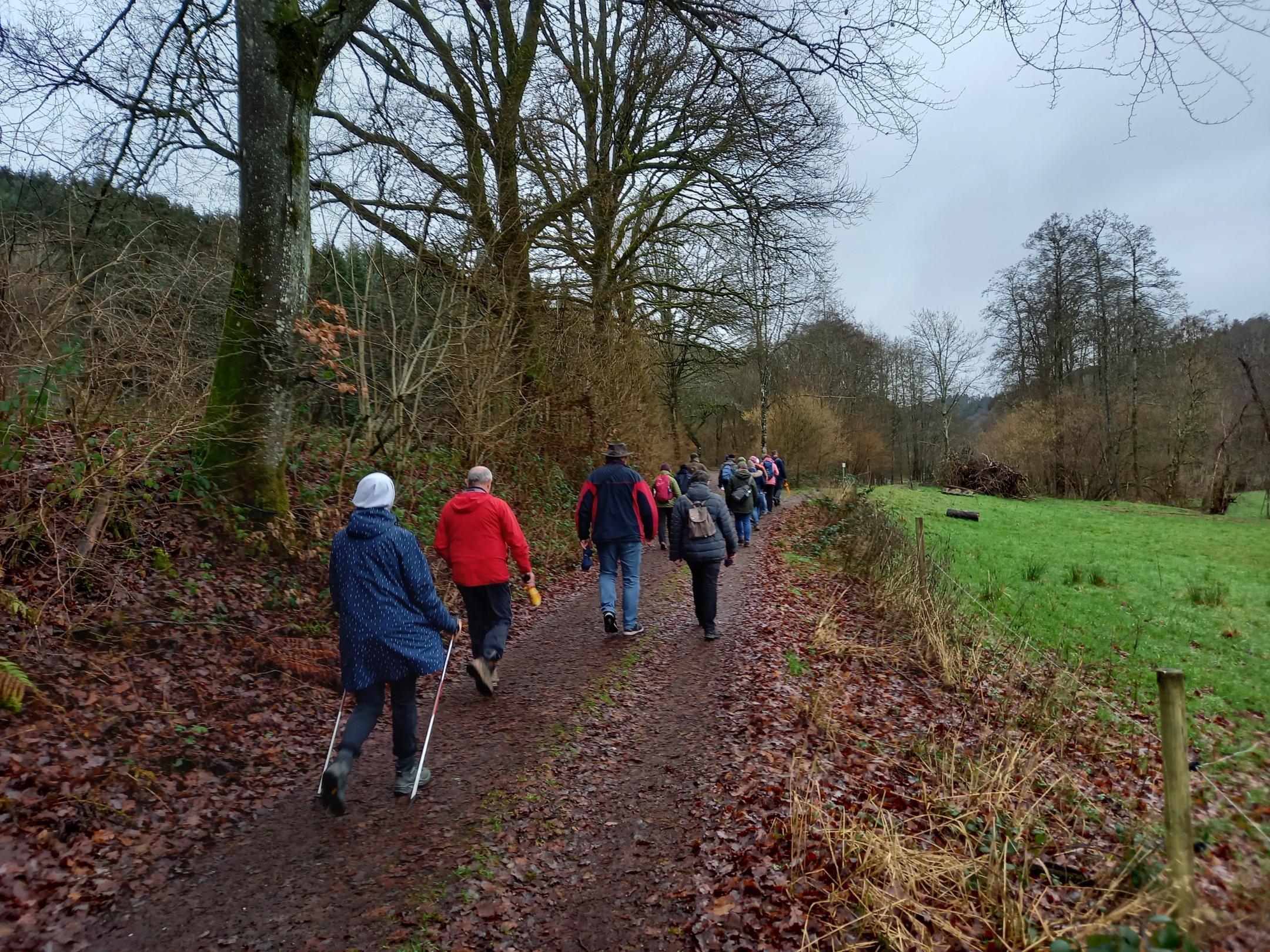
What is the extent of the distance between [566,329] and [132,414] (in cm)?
880

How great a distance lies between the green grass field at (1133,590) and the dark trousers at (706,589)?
4675 mm

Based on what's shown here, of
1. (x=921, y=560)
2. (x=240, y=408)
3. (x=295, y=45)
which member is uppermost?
(x=295, y=45)

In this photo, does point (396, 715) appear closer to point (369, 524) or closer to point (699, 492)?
point (369, 524)

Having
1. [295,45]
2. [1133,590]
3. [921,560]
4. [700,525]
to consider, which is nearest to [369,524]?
[700,525]

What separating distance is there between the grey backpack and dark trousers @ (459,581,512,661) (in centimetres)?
230

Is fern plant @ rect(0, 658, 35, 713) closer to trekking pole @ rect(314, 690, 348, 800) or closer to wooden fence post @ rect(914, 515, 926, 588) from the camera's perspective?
trekking pole @ rect(314, 690, 348, 800)

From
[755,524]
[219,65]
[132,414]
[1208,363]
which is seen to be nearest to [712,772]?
[132,414]

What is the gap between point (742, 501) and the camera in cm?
1423

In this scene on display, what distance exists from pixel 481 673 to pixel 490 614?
0.56 meters

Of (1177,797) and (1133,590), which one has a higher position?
(1177,797)

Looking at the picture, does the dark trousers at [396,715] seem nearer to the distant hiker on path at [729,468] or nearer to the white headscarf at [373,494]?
the white headscarf at [373,494]

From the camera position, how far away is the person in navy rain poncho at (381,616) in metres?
3.97

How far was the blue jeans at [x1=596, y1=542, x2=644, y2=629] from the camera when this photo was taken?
7664 millimetres

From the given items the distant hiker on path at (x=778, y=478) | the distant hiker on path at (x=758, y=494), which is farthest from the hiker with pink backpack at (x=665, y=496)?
the distant hiker on path at (x=778, y=478)
